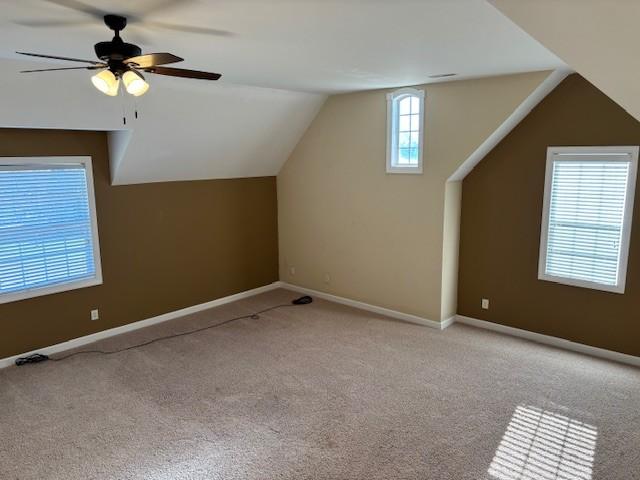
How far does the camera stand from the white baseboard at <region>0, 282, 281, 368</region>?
15.6 ft

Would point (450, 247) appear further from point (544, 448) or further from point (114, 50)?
point (114, 50)

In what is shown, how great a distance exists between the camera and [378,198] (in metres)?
5.68

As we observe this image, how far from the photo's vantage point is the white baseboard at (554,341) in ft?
14.6

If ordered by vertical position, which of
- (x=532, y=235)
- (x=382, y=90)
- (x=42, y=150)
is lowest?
(x=532, y=235)

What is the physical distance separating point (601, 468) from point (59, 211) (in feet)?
16.6

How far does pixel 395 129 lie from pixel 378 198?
0.83 m

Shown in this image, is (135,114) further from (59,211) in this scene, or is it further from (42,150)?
(59,211)

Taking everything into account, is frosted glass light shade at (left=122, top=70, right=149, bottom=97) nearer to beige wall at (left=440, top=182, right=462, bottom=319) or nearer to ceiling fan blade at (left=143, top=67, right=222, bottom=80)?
ceiling fan blade at (left=143, top=67, right=222, bottom=80)

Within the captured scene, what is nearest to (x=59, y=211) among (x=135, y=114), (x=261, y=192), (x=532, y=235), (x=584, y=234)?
(x=135, y=114)

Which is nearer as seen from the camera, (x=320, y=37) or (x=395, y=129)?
(x=320, y=37)

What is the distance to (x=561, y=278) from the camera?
4.73m

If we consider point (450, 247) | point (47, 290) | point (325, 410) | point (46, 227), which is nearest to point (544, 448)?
point (325, 410)

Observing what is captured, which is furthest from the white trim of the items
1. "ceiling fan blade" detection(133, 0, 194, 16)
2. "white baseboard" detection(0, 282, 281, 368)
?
"ceiling fan blade" detection(133, 0, 194, 16)

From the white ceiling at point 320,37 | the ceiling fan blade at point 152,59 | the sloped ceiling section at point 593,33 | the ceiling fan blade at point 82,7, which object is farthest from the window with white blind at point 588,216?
the ceiling fan blade at point 82,7
